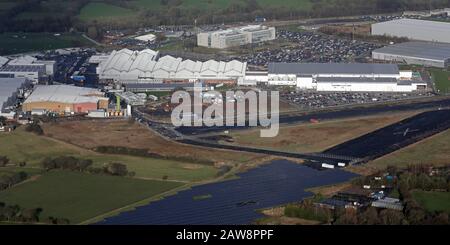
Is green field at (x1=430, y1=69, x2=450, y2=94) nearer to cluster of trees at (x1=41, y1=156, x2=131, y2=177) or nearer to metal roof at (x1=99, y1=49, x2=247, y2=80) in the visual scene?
metal roof at (x1=99, y1=49, x2=247, y2=80)

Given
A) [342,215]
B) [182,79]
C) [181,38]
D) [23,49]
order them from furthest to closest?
[181,38] → [23,49] → [182,79] → [342,215]

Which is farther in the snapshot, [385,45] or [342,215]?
[385,45]

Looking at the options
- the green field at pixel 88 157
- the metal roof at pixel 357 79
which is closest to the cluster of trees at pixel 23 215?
the green field at pixel 88 157

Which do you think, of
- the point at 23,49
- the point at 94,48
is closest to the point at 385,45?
the point at 94,48

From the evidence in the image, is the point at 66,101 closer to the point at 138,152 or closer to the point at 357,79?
the point at 138,152

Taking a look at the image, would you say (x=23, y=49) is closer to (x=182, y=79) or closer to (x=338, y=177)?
(x=182, y=79)

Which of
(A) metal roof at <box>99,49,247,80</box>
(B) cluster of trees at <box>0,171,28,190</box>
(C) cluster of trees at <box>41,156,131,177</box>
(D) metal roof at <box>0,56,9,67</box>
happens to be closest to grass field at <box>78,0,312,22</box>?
(D) metal roof at <box>0,56,9,67</box>

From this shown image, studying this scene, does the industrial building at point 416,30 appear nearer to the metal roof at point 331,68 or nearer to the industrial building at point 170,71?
the metal roof at point 331,68

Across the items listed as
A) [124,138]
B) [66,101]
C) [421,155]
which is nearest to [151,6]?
[66,101]
